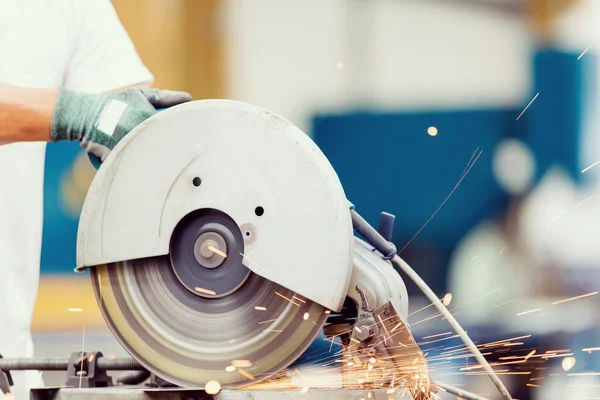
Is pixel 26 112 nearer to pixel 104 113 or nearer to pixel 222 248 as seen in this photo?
pixel 104 113

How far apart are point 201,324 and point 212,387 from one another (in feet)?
0.37

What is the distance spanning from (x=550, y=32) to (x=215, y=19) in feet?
5.72

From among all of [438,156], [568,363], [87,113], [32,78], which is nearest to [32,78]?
[32,78]

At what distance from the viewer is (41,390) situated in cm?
131

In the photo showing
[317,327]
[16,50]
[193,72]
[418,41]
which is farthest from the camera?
[418,41]

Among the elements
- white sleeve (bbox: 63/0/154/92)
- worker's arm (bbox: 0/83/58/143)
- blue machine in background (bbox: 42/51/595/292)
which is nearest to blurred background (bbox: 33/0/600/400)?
blue machine in background (bbox: 42/51/595/292)

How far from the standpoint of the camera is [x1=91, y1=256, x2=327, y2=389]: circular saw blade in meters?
1.29

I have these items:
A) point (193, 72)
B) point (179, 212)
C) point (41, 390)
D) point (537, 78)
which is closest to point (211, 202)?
Result: point (179, 212)

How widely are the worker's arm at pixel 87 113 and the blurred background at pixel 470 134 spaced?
1612 mm

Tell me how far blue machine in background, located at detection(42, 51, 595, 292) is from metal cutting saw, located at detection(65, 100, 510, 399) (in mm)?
1976

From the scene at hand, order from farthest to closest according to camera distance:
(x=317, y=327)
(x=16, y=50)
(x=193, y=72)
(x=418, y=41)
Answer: (x=418, y=41), (x=193, y=72), (x=16, y=50), (x=317, y=327)

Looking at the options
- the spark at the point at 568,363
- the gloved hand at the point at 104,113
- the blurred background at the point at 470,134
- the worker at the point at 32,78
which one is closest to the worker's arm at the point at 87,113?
the gloved hand at the point at 104,113

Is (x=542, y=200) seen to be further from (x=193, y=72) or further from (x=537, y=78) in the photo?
(x=193, y=72)

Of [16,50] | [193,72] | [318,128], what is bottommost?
[16,50]
